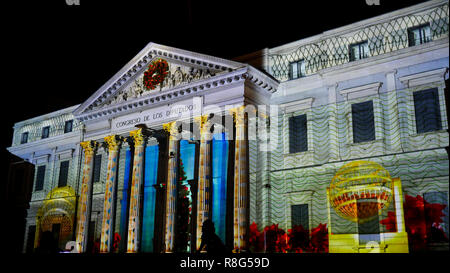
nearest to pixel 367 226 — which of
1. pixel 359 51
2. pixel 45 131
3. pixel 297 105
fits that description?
pixel 297 105

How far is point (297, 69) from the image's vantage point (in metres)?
23.0

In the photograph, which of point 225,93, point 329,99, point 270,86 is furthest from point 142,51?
point 329,99

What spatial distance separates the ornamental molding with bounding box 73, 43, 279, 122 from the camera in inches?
844

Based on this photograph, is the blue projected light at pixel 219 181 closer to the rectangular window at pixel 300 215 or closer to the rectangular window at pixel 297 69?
the rectangular window at pixel 300 215

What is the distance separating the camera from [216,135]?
2194cm

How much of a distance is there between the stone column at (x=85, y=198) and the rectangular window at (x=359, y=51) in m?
15.6

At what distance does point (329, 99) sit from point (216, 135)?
5.74 metres

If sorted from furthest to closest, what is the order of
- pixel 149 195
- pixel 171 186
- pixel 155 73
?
1. pixel 155 73
2. pixel 149 195
3. pixel 171 186

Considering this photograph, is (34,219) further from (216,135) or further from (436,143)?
(436,143)

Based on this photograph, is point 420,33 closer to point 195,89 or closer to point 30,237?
point 195,89

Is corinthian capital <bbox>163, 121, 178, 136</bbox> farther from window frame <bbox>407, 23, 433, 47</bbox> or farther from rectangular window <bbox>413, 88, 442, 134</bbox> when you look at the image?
window frame <bbox>407, 23, 433, 47</bbox>

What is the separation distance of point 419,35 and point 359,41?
265cm
